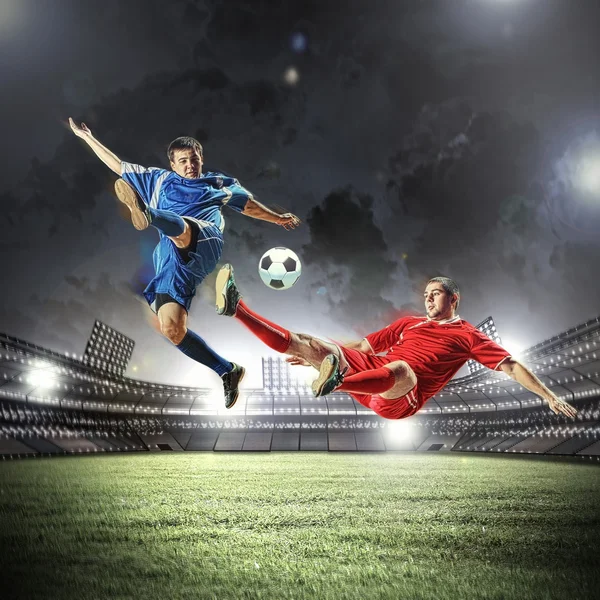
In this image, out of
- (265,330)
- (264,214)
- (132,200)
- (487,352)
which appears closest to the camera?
(132,200)

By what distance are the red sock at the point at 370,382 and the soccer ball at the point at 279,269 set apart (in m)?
2.11

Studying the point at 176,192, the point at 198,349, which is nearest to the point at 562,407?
the point at 198,349

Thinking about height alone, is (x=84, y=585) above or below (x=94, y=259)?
below

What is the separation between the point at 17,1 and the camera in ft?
22.6

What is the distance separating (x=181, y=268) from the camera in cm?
573

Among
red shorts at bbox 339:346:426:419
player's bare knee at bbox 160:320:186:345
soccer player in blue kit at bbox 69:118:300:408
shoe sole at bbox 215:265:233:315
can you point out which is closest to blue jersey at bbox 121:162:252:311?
soccer player in blue kit at bbox 69:118:300:408

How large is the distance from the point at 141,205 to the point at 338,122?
5.22 metres

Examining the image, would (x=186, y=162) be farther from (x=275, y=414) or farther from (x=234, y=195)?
(x=275, y=414)

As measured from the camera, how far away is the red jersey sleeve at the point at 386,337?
6344 millimetres

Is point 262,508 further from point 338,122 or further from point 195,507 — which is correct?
point 338,122

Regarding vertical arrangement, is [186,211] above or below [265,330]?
above

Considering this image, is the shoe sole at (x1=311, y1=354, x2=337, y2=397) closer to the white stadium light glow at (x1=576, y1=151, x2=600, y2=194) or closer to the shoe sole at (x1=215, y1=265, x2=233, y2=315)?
the shoe sole at (x1=215, y1=265, x2=233, y2=315)

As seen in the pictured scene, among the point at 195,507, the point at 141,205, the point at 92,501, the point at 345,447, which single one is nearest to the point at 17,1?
the point at 141,205

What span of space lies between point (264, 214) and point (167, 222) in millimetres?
1907
